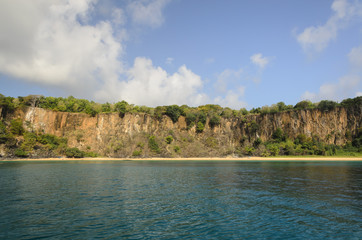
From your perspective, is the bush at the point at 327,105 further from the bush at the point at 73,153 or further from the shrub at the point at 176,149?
the bush at the point at 73,153

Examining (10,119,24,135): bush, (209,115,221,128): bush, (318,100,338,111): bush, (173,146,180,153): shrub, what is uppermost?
(318,100,338,111): bush

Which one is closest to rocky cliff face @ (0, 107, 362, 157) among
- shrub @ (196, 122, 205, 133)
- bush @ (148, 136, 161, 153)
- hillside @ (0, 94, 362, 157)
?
hillside @ (0, 94, 362, 157)

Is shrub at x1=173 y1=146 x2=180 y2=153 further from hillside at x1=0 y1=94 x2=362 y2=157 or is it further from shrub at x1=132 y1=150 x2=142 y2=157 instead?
shrub at x1=132 y1=150 x2=142 y2=157

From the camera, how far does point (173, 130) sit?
107m

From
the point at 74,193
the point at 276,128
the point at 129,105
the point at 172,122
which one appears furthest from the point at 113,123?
the point at 74,193

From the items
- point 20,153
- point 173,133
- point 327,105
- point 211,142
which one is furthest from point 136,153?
point 327,105

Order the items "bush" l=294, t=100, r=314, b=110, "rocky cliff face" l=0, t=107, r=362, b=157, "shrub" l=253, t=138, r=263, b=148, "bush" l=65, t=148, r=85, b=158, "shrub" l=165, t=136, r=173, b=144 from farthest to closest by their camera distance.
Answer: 1. "bush" l=294, t=100, r=314, b=110
2. "shrub" l=253, t=138, r=263, b=148
3. "shrub" l=165, t=136, r=173, b=144
4. "rocky cliff face" l=0, t=107, r=362, b=157
5. "bush" l=65, t=148, r=85, b=158

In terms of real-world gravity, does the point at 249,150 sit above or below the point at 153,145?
below

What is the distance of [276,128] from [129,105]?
2798 inches

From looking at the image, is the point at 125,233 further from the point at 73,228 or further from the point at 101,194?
the point at 101,194

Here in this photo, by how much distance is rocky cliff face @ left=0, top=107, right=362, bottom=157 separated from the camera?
302 feet

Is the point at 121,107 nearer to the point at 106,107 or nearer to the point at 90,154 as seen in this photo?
the point at 106,107

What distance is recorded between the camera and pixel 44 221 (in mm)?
11508

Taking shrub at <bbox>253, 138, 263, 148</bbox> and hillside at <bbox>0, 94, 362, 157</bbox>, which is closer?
hillside at <bbox>0, 94, 362, 157</bbox>
